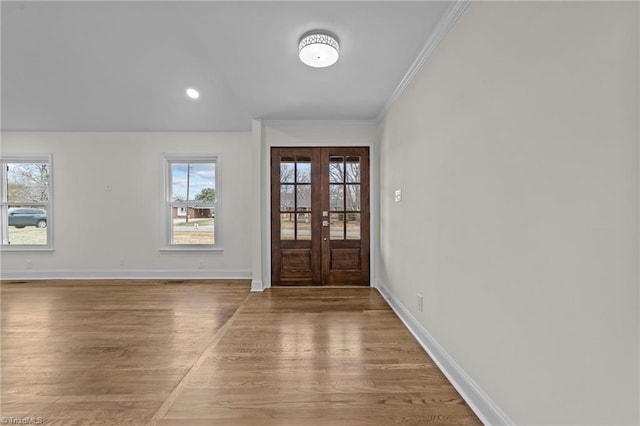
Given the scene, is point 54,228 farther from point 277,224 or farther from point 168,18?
point 168,18

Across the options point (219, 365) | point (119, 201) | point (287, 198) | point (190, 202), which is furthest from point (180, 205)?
point (219, 365)

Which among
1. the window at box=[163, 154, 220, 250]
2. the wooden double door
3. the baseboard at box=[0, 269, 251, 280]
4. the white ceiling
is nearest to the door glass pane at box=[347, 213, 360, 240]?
the wooden double door

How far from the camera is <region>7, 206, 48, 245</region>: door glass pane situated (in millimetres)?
4793

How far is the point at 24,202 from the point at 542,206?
7.06m

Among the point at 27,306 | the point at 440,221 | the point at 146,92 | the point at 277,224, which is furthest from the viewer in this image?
the point at 277,224

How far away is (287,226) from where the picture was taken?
4145 mm

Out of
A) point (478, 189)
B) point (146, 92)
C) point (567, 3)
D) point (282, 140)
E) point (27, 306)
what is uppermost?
point (146, 92)

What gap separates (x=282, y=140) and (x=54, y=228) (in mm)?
4242

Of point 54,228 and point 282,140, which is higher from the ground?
point 282,140

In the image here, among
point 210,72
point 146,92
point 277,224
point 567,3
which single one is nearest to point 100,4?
point 210,72

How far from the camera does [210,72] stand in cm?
350

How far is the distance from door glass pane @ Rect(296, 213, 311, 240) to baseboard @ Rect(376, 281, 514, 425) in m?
1.84

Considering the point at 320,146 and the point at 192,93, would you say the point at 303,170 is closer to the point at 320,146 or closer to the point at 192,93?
the point at 320,146

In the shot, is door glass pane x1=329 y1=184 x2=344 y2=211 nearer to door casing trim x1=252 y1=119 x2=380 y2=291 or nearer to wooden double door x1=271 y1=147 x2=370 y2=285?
wooden double door x1=271 y1=147 x2=370 y2=285
